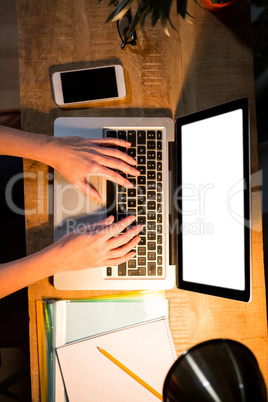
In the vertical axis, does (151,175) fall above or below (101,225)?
above

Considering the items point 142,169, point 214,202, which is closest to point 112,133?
point 142,169

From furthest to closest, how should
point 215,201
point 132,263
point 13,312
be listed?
point 13,312 → point 132,263 → point 215,201

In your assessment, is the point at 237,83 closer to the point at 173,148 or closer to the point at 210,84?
the point at 210,84

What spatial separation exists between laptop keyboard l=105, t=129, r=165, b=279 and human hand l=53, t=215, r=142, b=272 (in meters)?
0.02

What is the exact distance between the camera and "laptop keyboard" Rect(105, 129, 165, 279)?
824 millimetres

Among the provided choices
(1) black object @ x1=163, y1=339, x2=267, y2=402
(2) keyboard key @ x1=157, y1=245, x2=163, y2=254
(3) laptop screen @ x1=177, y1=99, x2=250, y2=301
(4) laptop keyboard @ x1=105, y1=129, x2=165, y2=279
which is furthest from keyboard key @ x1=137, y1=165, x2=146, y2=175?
(1) black object @ x1=163, y1=339, x2=267, y2=402

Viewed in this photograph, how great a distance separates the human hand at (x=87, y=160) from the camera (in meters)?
0.83

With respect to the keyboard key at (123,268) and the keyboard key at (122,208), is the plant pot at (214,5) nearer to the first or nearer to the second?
the keyboard key at (122,208)

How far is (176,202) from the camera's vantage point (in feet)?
2.71

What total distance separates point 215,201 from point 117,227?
0.27m

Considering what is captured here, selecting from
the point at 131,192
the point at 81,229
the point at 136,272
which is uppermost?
the point at 131,192

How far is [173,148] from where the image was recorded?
85 centimetres

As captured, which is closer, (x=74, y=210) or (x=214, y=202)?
(x=214, y=202)

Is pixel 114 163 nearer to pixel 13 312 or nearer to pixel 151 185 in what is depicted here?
pixel 151 185
